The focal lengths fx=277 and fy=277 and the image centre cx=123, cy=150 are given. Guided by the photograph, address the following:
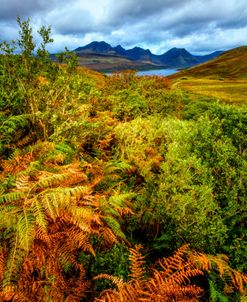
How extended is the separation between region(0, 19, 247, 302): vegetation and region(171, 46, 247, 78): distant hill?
403 feet

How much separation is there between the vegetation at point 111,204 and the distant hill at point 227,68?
12270 centimetres

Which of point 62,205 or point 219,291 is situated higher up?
point 62,205

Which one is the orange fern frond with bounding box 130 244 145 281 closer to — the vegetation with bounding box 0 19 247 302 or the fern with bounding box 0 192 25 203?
the vegetation with bounding box 0 19 247 302

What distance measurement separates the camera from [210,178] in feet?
19.5

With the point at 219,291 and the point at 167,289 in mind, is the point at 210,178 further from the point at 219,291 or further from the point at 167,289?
the point at 167,289

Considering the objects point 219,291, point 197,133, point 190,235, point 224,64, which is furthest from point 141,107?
point 224,64

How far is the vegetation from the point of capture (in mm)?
4042

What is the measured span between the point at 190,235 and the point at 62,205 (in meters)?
2.89

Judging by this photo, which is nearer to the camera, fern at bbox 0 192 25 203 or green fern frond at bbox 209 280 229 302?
fern at bbox 0 192 25 203

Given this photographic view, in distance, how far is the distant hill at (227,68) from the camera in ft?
408

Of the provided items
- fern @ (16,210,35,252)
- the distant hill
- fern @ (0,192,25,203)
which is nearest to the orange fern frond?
fern @ (16,210,35,252)

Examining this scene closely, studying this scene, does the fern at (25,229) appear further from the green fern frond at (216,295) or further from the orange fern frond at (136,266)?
the green fern frond at (216,295)

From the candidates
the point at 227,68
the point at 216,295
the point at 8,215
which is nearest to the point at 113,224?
the point at 8,215

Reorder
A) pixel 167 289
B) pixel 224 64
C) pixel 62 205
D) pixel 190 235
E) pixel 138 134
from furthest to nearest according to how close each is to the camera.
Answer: pixel 224 64, pixel 138 134, pixel 190 235, pixel 62 205, pixel 167 289
